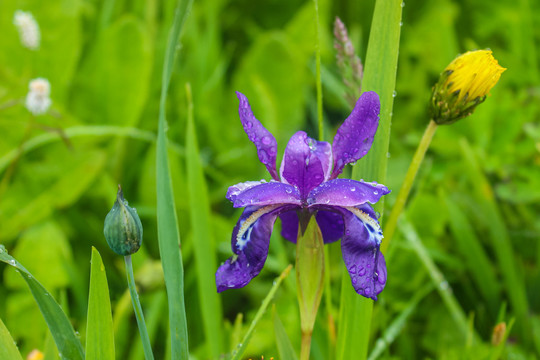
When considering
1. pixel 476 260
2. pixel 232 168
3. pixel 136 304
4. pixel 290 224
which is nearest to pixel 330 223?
pixel 290 224

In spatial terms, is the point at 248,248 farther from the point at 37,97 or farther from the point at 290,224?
the point at 37,97

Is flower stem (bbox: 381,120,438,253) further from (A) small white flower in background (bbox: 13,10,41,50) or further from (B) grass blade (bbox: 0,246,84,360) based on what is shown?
(A) small white flower in background (bbox: 13,10,41,50)

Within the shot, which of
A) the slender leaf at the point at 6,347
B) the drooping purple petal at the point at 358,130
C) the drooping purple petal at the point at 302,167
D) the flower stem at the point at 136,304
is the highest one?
the drooping purple petal at the point at 358,130

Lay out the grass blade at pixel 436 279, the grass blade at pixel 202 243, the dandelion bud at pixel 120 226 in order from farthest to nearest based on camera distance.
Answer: the grass blade at pixel 436 279 → the grass blade at pixel 202 243 → the dandelion bud at pixel 120 226

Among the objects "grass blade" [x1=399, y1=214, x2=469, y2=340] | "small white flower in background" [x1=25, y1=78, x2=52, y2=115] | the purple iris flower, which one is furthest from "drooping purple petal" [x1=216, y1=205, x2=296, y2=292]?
"small white flower in background" [x1=25, y1=78, x2=52, y2=115]

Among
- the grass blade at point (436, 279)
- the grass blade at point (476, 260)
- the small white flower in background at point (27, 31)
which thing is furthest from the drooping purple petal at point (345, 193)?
the small white flower in background at point (27, 31)

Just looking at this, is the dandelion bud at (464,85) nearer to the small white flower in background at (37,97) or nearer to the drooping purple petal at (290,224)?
the drooping purple petal at (290,224)
